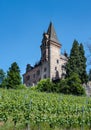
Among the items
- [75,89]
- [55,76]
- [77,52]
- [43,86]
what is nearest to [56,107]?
[75,89]

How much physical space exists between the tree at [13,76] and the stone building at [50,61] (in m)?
13.5

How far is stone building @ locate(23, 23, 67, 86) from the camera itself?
66625mm

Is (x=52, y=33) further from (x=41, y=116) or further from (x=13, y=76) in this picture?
(x=41, y=116)

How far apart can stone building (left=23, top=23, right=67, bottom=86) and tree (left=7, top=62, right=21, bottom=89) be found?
44.3 ft

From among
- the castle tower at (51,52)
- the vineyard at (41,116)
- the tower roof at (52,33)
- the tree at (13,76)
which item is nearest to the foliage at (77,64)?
the tree at (13,76)

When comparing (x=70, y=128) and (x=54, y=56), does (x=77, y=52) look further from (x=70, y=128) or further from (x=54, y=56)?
(x=70, y=128)

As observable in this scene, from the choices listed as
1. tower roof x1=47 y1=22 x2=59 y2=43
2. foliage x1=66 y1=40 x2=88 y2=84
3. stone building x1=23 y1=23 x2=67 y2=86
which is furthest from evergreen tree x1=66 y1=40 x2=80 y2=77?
tower roof x1=47 y1=22 x2=59 y2=43

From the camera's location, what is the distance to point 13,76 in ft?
163

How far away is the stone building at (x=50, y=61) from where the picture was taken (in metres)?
66.6

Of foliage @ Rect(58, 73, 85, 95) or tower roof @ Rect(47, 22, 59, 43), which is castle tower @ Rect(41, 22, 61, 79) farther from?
foliage @ Rect(58, 73, 85, 95)

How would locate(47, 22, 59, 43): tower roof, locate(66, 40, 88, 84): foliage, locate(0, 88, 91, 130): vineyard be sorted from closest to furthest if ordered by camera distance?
locate(0, 88, 91, 130): vineyard < locate(66, 40, 88, 84): foliage < locate(47, 22, 59, 43): tower roof

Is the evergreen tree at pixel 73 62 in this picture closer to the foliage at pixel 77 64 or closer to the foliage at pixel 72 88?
the foliage at pixel 77 64

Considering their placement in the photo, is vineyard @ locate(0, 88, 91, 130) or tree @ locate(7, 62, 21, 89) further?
tree @ locate(7, 62, 21, 89)

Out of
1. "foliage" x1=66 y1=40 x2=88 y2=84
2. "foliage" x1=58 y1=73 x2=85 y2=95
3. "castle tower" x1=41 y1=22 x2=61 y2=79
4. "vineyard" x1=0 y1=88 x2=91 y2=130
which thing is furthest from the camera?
"castle tower" x1=41 y1=22 x2=61 y2=79
